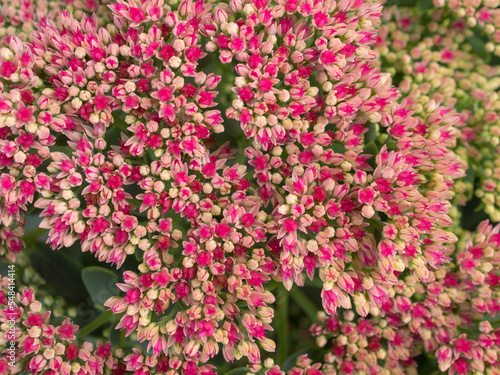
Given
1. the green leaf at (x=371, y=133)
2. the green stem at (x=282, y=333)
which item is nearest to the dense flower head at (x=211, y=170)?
the green leaf at (x=371, y=133)

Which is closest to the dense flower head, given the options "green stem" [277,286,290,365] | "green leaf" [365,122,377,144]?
"green leaf" [365,122,377,144]

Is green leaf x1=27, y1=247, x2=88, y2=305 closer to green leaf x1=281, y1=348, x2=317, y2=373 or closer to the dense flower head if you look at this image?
the dense flower head

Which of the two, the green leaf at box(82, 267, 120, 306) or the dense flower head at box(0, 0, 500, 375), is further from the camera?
the green leaf at box(82, 267, 120, 306)

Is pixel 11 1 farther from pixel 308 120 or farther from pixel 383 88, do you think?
pixel 383 88

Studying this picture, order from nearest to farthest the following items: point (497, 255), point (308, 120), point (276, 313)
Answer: point (308, 120) → point (497, 255) → point (276, 313)

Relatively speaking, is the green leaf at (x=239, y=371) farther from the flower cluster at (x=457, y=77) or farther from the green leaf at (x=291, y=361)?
the flower cluster at (x=457, y=77)

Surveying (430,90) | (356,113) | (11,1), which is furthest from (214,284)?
(11,1)
